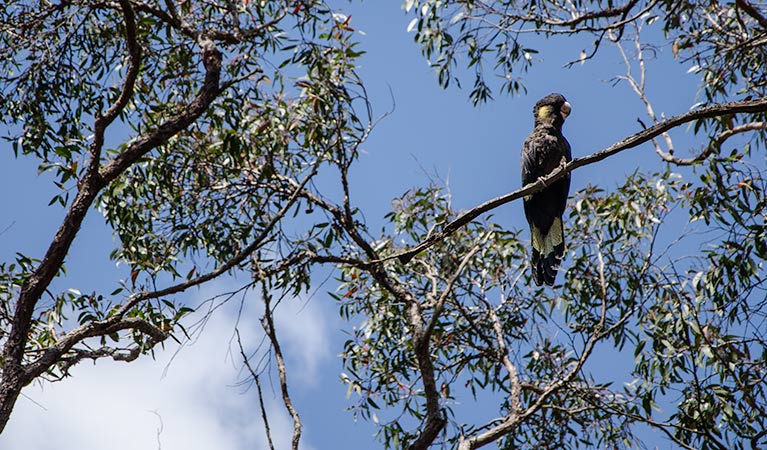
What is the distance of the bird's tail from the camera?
463 cm

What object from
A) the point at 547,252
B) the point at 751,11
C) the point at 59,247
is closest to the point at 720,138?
the point at 751,11

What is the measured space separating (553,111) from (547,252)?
943 mm

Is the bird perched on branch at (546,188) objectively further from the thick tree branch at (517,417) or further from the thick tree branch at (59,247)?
the thick tree branch at (59,247)

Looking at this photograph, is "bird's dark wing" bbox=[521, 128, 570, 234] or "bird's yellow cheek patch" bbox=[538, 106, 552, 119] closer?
"bird's dark wing" bbox=[521, 128, 570, 234]

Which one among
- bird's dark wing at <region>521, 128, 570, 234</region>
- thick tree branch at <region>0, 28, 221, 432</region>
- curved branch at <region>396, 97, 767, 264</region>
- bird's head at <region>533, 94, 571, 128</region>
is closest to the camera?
curved branch at <region>396, 97, 767, 264</region>

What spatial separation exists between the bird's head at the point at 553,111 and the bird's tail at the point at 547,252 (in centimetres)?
63

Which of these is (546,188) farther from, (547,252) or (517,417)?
(517,417)

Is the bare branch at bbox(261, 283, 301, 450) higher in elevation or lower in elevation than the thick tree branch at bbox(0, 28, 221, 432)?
lower

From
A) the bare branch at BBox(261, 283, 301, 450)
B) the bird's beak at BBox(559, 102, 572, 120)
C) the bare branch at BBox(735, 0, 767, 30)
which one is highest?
the bare branch at BBox(735, 0, 767, 30)

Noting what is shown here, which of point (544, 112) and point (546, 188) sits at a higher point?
point (544, 112)

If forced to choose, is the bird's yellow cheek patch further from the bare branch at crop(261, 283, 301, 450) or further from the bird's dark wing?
the bare branch at crop(261, 283, 301, 450)

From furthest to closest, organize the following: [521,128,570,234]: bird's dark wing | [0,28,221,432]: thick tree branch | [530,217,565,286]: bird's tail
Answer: [521,128,570,234]: bird's dark wing
[530,217,565,286]: bird's tail
[0,28,221,432]: thick tree branch

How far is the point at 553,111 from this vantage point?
517 centimetres

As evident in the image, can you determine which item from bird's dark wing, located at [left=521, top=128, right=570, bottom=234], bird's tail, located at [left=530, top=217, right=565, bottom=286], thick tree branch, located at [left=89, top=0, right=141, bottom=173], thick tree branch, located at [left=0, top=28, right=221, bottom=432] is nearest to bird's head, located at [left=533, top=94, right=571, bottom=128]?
bird's dark wing, located at [left=521, top=128, right=570, bottom=234]
